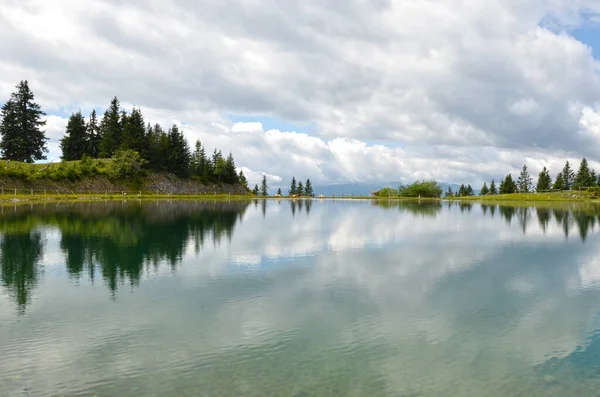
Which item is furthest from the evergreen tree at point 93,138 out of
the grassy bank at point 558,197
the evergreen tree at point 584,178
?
the evergreen tree at point 584,178

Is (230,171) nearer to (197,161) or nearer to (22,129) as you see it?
(197,161)

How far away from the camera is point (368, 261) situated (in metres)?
29.9

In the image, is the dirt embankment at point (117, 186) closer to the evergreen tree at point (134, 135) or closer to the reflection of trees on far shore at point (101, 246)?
the evergreen tree at point (134, 135)

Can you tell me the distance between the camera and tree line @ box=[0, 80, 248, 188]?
403ft

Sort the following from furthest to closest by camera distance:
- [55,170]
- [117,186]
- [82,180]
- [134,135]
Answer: [134,135] → [117,186] → [82,180] → [55,170]

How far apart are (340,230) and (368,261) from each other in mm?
20572

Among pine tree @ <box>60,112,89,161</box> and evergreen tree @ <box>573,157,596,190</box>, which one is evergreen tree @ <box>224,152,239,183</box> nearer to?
pine tree @ <box>60,112,89,161</box>

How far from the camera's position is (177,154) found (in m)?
158

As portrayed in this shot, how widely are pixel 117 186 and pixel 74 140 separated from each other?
1199 inches

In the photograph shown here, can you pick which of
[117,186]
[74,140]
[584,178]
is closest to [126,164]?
[117,186]

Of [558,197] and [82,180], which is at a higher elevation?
[82,180]

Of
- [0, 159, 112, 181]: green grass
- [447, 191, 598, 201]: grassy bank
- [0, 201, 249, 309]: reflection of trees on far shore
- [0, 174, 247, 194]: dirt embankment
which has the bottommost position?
[0, 201, 249, 309]: reflection of trees on far shore

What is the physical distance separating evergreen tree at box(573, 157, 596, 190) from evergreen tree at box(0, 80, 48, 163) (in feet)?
691

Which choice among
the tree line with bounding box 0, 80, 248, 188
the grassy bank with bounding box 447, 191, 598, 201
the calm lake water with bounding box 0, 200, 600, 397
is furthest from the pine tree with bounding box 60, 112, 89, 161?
the grassy bank with bounding box 447, 191, 598, 201
